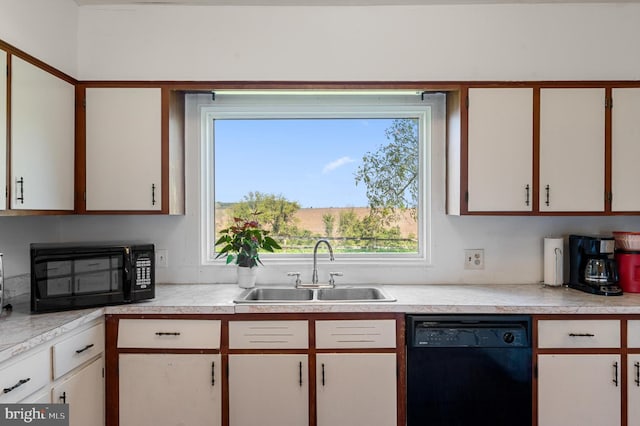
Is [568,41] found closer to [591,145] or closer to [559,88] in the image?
[559,88]

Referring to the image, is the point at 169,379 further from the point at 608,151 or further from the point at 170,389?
the point at 608,151

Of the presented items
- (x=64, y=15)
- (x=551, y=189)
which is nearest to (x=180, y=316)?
(x=64, y=15)

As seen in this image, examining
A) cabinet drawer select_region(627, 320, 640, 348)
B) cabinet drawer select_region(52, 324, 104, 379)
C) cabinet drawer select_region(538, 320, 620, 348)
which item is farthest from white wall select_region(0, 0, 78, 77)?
cabinet drawer select_region(627, 320, 640, 348)

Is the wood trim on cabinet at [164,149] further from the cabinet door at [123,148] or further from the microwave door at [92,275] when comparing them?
the microwave door at [92,275]

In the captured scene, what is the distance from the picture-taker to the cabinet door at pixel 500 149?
93.6 inches

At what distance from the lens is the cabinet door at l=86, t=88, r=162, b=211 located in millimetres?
2396

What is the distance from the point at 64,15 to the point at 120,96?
561 mm

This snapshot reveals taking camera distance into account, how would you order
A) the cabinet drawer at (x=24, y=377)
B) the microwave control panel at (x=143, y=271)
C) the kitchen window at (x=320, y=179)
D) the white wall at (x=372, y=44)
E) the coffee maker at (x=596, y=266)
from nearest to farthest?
the cabinet drawer at (x=24, y=377) < the microwave control panel at (x=143, y=271) < the coffee maker at (x=596, y=266) < the white wall at (x=372, y=44) < the kitchen window at (x=320, y=179)

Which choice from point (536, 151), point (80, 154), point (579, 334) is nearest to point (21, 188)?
point (80, 154)

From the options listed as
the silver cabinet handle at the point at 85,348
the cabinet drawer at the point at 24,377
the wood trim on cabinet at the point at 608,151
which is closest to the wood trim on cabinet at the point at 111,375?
the silver cabinet handle at the point at 85,348

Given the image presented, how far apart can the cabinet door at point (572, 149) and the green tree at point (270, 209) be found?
61.0 inches

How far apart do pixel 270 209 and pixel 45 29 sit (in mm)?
1596

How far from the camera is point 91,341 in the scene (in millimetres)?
2008

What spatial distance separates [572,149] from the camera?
7.77 feet
